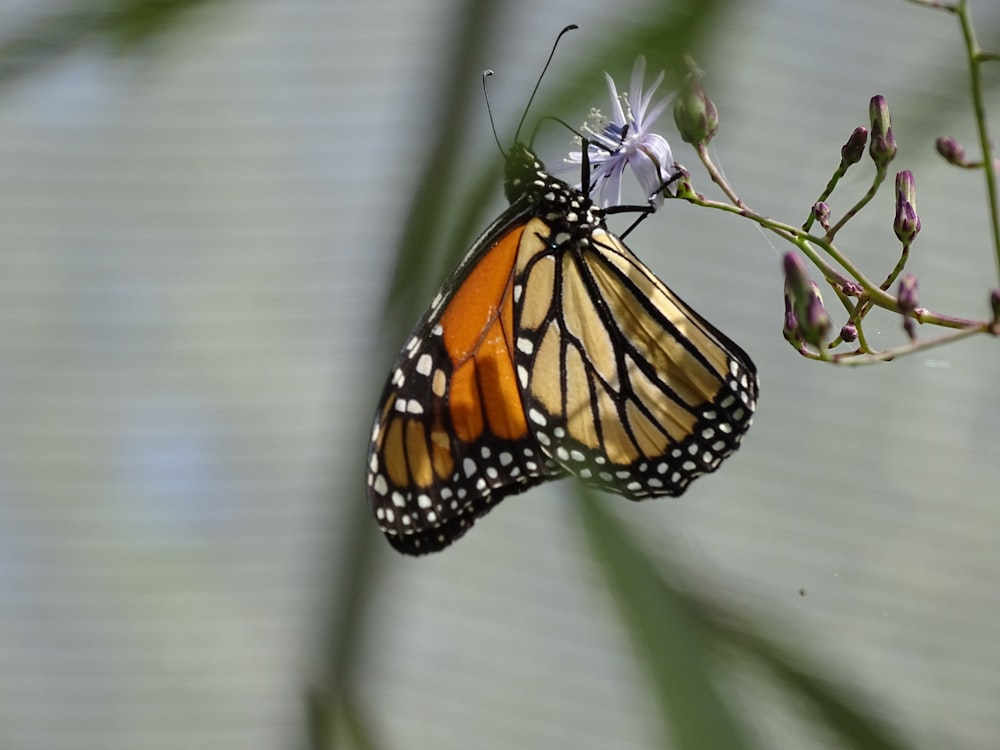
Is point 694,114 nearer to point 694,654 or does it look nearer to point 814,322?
point 814,322

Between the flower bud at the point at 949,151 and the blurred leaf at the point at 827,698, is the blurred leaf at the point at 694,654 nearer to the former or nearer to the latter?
the blurred leaf at the point at 827,698

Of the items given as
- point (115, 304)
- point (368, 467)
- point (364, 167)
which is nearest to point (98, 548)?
point (115, 304)

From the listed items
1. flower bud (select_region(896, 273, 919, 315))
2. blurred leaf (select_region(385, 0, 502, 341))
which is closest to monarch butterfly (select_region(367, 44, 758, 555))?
blurred leaf (select_region(385, 0, 502, 341))

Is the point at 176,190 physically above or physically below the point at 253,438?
above

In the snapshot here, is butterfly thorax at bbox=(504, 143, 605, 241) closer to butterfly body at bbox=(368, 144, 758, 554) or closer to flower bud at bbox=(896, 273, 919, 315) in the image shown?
butterfly body at bbox=(368, 144, 758, 554)

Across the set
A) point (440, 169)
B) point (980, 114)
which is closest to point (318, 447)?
point (440, 169)

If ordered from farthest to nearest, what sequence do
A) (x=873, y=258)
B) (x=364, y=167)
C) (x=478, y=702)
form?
(x=478, y=702) → (x=364, y=167) → (x=873, y=258)

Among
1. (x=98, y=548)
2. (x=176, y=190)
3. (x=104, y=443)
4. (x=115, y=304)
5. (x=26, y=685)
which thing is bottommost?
(x=26, y=685)

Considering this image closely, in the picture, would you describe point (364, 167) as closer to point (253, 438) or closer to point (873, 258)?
point (253, 438)
